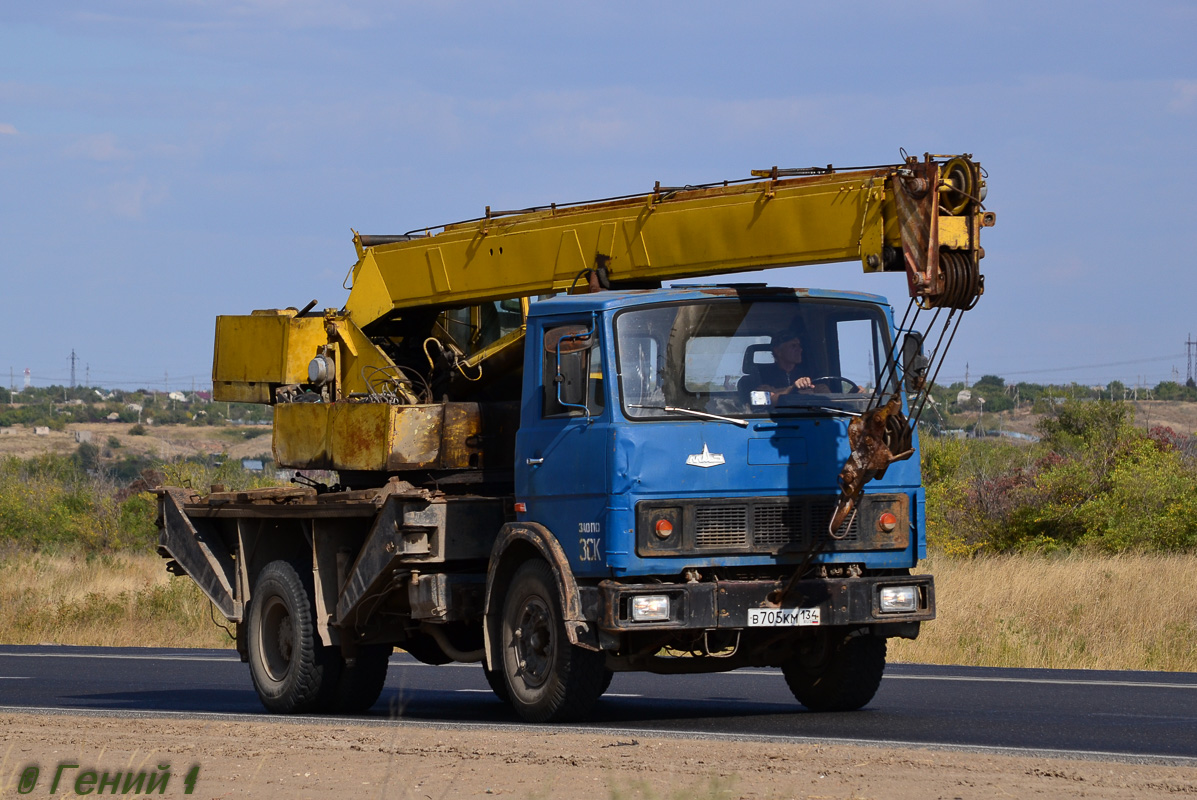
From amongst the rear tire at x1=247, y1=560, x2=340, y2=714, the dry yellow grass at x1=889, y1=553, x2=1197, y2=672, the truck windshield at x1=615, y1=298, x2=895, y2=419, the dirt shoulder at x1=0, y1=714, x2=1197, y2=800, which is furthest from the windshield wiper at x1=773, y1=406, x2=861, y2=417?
the dry yellow grass at x1=889, y1=553, x2=1197, y2=672

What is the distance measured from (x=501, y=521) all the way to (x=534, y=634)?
111 centimetres

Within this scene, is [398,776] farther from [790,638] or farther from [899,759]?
[790,638]

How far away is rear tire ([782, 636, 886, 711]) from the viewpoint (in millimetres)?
11266

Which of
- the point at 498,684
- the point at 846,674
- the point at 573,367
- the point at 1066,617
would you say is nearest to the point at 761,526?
the point at 573,367

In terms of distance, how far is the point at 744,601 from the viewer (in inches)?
395

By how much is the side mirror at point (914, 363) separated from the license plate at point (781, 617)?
159 centimetres

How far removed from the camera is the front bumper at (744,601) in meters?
9.82

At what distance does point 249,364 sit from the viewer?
14.2m

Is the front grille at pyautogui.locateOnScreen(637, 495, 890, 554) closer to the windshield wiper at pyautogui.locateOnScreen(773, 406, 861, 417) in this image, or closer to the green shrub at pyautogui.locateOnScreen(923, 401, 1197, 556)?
the windshield wiper at pyautogui.locateOnScreen(773, 406, 861, 417)

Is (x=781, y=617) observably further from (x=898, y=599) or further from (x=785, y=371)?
(x=785, y=371)

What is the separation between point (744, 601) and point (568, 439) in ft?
4.93

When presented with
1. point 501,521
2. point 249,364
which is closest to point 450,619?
point 501,521

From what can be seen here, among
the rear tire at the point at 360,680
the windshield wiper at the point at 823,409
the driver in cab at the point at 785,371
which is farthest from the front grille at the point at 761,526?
the rear tire at the point at 360,680

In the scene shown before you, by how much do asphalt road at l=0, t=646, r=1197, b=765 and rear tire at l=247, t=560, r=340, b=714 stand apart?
35cm
